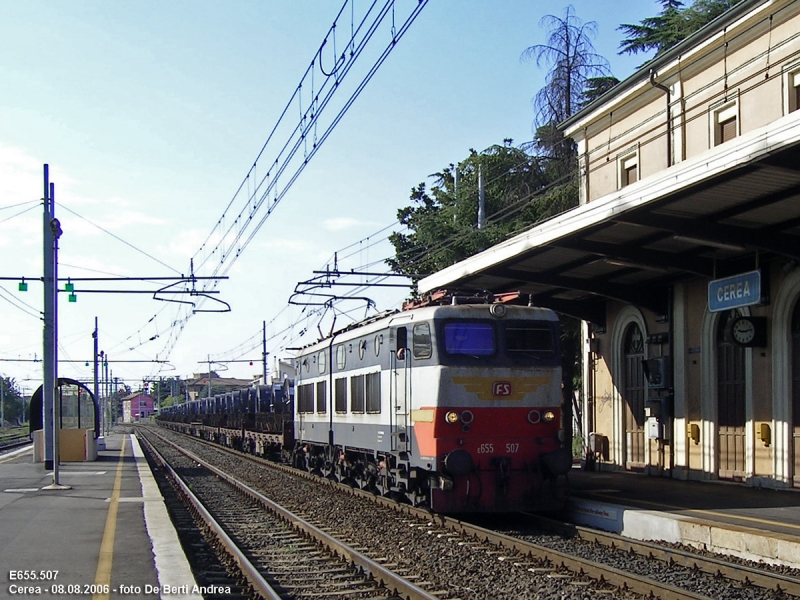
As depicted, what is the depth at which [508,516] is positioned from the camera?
48.0ft

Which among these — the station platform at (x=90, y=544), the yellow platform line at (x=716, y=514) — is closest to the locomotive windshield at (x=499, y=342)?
the yellow platform line at (x=716, y=514)

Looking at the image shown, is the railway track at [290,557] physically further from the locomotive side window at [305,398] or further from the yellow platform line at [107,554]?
the locomotive side window at [305,398]

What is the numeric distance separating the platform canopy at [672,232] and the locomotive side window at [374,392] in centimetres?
309

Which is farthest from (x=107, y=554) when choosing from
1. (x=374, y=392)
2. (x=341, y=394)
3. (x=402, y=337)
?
(x=341, y=394)

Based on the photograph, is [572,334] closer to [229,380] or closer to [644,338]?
[644,338]

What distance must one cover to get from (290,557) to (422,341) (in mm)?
3793

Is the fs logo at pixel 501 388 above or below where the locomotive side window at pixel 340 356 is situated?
below

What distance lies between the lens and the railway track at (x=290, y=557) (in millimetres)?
9008

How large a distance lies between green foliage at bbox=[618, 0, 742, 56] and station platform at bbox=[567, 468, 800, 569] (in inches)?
676

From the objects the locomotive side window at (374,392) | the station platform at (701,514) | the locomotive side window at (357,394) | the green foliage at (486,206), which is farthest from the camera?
the green foliage at (486,206)

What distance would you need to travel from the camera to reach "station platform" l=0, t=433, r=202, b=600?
8.16 m

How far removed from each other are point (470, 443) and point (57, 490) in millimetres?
8702

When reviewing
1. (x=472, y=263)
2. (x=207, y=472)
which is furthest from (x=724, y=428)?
(x=207, y=472)

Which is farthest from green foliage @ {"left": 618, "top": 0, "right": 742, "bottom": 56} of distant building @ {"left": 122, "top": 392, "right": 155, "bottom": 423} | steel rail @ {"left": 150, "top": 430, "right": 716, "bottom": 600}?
distant building @ {"left": 122, "top": 392, "right": 155, "bottom": 423}
